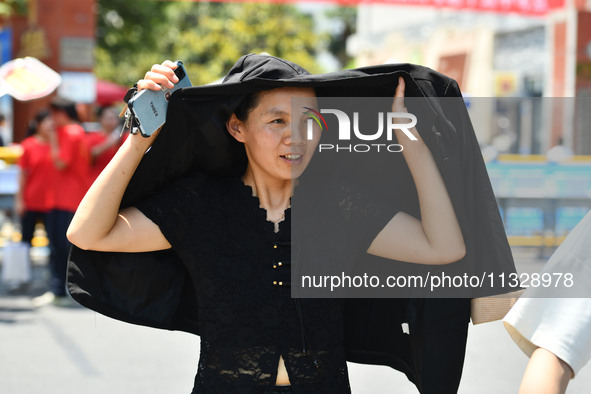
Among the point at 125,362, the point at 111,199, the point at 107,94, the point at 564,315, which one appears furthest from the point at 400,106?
the point at 107,94

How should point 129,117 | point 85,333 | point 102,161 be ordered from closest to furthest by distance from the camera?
point 129,117 → point 85,333 → point 102,161

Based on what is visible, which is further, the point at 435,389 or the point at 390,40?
the point at 390,40

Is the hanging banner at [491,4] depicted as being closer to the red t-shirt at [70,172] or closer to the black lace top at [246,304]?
the red t-shirt at [70,172]

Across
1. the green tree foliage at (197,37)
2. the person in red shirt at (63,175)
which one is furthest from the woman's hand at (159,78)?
the green tree foliage at (197,37)

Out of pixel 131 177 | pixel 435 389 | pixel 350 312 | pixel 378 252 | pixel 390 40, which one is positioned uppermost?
Result: pixel 390 40

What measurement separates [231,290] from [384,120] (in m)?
0.63

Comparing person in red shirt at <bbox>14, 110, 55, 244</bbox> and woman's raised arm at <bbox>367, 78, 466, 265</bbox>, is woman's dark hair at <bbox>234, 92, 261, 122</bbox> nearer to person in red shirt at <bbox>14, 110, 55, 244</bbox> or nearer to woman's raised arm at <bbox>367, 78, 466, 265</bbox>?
woman's raised arm at <bbox>367, 78, 466, 265</bbox>

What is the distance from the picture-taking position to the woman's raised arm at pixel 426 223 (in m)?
2.33

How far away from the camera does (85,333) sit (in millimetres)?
6941

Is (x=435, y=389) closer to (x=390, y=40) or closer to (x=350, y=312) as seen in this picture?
(x=350, y=312)

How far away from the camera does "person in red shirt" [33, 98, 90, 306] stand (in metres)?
8.00

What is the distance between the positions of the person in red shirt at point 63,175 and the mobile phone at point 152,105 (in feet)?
19.2

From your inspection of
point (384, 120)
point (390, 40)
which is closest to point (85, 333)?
point (384, 120)

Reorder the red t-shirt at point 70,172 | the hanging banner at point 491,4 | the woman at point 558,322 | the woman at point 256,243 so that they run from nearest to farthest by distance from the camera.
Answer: the woman at point 558,322 → the woman at point 256,243 → the red t-shirt at point 70,172 → the hanging banner at point 491,4
